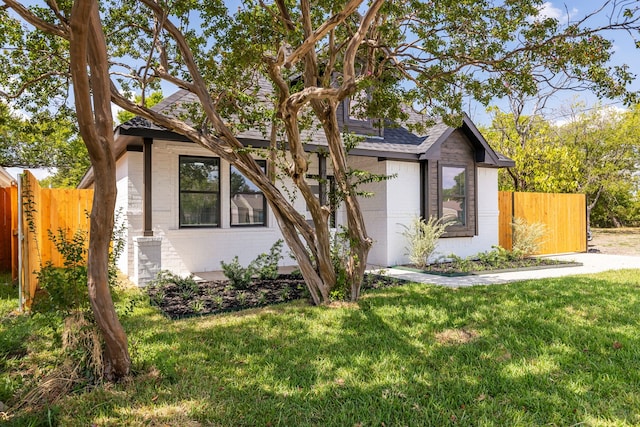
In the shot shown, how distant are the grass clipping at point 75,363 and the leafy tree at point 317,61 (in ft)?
9.28

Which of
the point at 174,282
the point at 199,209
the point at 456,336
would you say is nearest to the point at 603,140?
the point at 199,209

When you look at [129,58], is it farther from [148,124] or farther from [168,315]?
[168,315]

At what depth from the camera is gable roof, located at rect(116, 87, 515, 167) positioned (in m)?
8.25

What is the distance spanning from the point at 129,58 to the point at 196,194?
302cm

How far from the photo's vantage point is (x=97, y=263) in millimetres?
3010

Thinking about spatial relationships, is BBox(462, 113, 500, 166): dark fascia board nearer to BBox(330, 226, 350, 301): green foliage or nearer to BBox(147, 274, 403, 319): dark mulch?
BBox(147, 274, 403, 319): dark mulch

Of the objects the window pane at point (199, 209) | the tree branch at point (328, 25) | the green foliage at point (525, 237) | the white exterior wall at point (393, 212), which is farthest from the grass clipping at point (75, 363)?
the green foliage at point (525, 237)

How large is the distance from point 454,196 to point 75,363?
971 cm

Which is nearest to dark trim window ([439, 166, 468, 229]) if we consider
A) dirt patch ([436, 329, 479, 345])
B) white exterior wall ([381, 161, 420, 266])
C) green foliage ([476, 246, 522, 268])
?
white exterior wall ([381, 161, 420, 266])

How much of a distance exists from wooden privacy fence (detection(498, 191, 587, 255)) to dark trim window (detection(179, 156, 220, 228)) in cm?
Result: 831

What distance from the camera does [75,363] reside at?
325 cm

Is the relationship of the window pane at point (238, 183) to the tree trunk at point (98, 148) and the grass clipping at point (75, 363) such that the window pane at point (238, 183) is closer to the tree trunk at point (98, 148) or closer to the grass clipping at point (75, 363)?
the grass clipping at point (75, 363)

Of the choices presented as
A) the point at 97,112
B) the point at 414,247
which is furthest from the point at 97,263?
the point at 414,247

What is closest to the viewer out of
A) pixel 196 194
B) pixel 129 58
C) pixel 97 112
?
pixel 97 112
